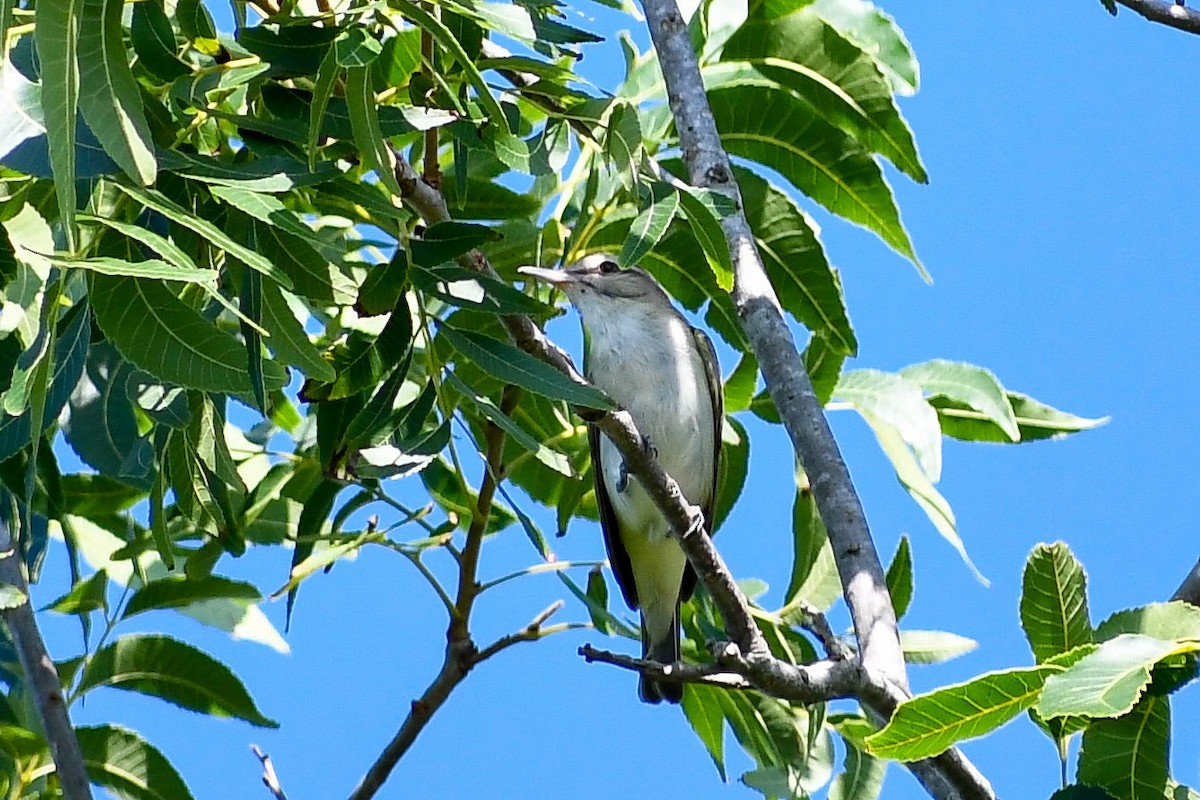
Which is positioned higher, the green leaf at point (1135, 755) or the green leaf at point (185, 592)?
the green leaf at point (185, 592)

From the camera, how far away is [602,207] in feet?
11.3

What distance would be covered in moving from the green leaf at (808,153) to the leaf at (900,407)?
0.33 meters

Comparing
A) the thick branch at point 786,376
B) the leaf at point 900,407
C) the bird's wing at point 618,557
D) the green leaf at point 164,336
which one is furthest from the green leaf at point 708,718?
the green leaf at point 164,336

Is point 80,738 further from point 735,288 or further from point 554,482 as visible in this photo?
point 735,288

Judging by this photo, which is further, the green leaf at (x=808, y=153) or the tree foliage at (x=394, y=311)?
the green leaf at (x=808, y=153)

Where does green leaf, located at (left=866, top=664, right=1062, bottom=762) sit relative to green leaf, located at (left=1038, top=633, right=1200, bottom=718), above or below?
above

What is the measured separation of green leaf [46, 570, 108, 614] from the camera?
3475mm

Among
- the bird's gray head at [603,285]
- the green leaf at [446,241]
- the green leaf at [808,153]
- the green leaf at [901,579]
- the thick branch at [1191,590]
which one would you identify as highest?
the bird's gray head at [603,285]

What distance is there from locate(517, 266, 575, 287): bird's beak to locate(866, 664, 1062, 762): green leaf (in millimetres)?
1936

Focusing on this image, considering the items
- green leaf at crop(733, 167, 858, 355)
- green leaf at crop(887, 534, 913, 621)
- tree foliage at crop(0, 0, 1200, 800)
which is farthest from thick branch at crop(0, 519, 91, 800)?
green leaf at crop(733, 167, 858, 355)

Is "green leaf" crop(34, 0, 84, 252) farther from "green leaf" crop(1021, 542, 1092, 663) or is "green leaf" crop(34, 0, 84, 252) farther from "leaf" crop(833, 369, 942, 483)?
"leaf" crop(833, 369, 942, 483)

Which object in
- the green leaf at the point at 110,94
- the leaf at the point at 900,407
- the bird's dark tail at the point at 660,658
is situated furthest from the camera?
the bird's dark tail at the point at 660,658

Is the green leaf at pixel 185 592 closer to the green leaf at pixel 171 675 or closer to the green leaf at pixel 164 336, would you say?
the green leaf at pixel 171 675

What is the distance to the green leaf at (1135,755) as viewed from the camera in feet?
6.47
